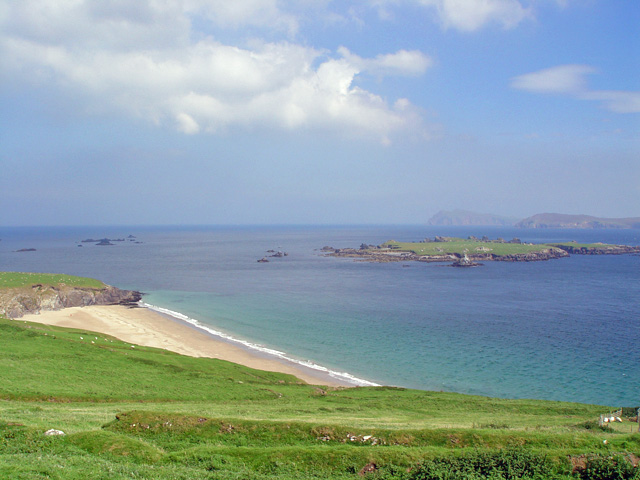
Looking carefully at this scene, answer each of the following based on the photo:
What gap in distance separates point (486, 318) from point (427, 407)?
46.3m

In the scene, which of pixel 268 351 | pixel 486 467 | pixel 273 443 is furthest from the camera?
pixel 268 351

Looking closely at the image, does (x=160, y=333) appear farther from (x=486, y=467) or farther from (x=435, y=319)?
(x=486, y=467)

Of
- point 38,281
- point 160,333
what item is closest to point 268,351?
point 160,333

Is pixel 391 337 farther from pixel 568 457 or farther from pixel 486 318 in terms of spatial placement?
pixel 568 457

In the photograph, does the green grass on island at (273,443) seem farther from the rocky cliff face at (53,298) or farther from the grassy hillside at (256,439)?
the rocky cliff face at (53,298)

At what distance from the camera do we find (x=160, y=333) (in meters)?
68.1

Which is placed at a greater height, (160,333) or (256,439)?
(256,439)

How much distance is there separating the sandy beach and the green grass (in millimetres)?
8100

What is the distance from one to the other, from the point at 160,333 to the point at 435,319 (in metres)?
47.5

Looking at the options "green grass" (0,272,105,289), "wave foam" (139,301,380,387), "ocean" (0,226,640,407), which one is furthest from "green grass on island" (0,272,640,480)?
"green grass" (0,272,105,289)

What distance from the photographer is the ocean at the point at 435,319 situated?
48.0m

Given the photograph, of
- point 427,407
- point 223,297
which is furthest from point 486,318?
point 223,297

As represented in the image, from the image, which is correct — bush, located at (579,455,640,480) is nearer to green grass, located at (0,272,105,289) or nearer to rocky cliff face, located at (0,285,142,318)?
rocky cliff face, located at (0,285,142,318)

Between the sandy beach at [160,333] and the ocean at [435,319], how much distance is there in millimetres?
3174
